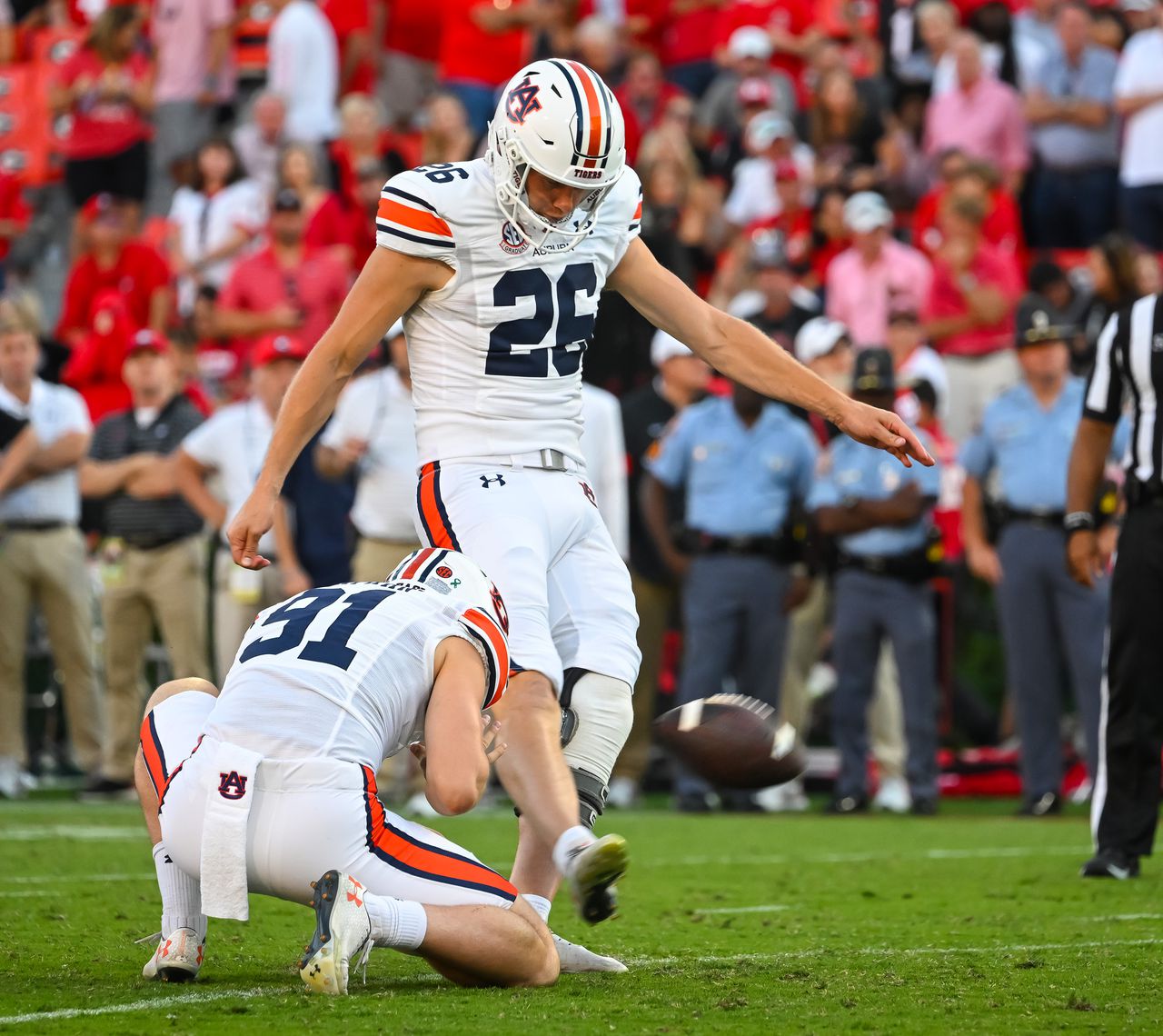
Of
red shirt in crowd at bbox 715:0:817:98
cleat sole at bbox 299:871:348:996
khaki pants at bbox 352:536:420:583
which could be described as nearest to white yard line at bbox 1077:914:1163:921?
cleat sole at bbox 299:871:348:996

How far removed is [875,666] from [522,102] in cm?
574

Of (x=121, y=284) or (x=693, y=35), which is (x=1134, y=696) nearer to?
(x=121, y=284)

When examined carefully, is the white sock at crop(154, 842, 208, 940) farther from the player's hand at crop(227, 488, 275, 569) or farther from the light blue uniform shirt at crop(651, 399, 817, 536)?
the light blue uniform shirt at crop(651, 399, 817, 536)

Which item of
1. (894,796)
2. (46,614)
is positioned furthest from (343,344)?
(46,614)

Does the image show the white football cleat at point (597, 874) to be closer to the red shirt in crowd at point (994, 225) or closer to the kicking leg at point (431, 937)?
the kicking leg at point (431, 937)

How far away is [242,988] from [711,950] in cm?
131

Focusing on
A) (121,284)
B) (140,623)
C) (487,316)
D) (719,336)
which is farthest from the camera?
(121,284)

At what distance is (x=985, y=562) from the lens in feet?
31.8

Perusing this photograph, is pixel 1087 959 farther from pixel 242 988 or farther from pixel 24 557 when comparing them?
pixel 24 557

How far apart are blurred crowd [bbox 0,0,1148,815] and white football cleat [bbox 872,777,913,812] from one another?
0.03 m

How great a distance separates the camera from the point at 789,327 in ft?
38.9

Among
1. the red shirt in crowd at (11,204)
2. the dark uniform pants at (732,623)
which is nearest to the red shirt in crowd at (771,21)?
the red shirt in crowd at (11,204)

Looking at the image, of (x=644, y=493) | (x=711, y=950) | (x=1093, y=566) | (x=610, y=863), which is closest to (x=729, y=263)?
(x=644, y=493)

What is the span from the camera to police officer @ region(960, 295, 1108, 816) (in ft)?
30.2
